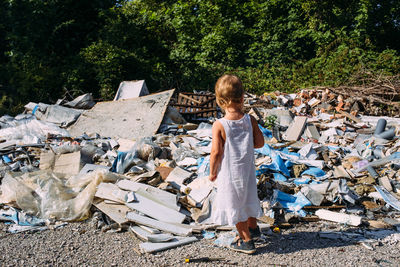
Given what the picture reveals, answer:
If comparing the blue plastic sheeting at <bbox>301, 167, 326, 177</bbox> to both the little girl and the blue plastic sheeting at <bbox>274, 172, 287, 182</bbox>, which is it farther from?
the little girl

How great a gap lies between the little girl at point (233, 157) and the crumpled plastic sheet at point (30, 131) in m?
4.94

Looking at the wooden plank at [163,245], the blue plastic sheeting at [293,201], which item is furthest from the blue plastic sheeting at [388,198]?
the wooden plank at [163,245]

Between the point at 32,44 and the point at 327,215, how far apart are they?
10630 mm

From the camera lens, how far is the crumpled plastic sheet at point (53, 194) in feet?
13.3

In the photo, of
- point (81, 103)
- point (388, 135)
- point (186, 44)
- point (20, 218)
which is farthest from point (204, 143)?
point (186, 44)

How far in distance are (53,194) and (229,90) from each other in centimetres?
272

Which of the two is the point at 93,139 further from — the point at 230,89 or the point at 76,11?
the point at 76,11

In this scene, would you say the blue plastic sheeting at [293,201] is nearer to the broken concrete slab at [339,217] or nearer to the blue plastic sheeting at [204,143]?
the broken concrete slab at [339,217]

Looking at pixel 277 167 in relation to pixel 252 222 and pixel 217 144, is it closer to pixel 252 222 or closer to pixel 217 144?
pixel 252 222

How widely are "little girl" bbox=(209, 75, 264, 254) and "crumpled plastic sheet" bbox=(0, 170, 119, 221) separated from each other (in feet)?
6.28

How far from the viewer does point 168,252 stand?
125 inches

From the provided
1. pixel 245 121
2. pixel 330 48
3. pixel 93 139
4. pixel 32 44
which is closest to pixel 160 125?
pixel 93 139

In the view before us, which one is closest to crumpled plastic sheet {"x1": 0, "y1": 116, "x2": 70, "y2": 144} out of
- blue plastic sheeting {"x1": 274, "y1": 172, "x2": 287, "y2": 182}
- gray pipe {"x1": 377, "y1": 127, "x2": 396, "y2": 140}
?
blue plastic sheeting {"x1": 274, "y1": 172, "x2": 287, "y2": 182}

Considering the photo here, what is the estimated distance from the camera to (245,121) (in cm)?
302
